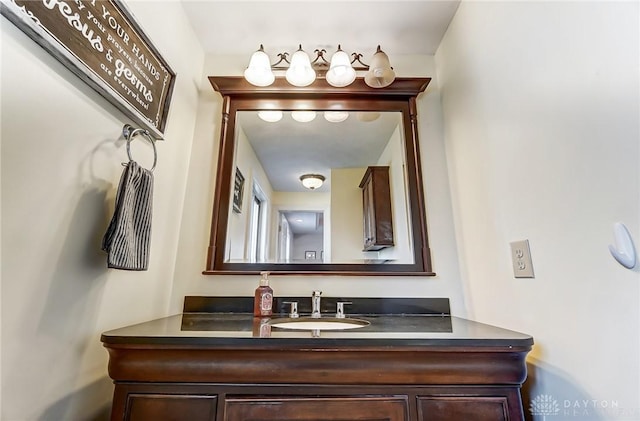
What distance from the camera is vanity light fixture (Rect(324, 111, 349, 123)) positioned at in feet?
4.80

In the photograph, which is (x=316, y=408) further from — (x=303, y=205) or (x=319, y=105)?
(x=319, y=105)

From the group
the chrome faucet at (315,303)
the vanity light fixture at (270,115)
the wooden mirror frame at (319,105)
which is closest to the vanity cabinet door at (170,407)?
the chrome faucet at (315,303)

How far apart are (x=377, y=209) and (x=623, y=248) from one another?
874 mm

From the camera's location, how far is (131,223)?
85cm

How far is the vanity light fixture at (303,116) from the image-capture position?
1.46 m

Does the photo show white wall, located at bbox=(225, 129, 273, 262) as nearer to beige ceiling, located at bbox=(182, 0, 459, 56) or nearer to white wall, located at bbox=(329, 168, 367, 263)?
white wall, located at bbox=(329, 168, 367, 263)

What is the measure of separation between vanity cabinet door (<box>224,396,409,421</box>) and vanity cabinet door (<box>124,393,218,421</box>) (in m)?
0.05

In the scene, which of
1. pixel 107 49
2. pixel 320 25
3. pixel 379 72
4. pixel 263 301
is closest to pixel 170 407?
pixel 263 301

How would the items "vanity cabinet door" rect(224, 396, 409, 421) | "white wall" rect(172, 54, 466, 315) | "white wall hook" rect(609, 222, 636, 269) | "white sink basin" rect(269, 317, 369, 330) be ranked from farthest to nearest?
"white wall" rect(172, 54, 466, 315) → "white sink basin" rect(269, 317, 369, 330) → "vanity cabinet door" rect(224, 396, 409, 421) → "white wall hook" rect(609, 222, 636, 269)

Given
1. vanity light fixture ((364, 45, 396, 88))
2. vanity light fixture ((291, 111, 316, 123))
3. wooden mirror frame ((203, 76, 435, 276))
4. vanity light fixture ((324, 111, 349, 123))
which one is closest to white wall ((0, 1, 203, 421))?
wooden mirror frame ((203, 76, 435, 276))

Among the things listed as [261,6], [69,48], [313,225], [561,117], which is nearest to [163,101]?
[69,48]

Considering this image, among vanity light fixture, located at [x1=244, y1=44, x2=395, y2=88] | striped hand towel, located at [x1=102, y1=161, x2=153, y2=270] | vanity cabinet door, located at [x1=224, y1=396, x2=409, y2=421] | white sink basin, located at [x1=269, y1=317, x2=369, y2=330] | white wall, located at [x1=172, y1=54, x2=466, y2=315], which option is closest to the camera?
vanity cabinet door, located at [x1=224, y1=396, x2=409, y2=421]

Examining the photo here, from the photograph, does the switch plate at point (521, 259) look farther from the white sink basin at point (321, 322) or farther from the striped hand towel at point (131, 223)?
the striped hand towel at point (131, 223)

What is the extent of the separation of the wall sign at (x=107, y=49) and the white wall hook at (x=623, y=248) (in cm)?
131
